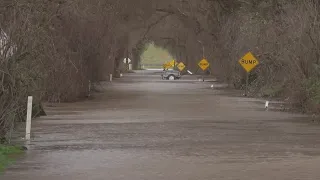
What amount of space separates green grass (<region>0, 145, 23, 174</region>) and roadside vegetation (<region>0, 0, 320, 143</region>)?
1.04 m

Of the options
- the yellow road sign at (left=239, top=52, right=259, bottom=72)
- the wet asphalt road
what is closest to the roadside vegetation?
the yellow road sign at (left=239, top=52, right=259, bottom=72)

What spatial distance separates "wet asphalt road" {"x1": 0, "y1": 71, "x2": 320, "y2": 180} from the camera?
14.3 meters

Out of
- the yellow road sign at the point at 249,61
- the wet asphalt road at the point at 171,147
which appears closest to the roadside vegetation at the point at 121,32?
the yellow road sign at the point at 249,61

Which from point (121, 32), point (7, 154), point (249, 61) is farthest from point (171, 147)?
point (121, 32)

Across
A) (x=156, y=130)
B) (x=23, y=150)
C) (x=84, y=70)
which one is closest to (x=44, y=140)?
(x=23, y=150)

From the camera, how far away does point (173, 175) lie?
13.9 m

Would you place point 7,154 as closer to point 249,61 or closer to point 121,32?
point 249,61

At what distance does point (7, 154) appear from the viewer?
17078 millimetres

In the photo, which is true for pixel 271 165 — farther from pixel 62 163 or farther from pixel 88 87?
pixel 88 87

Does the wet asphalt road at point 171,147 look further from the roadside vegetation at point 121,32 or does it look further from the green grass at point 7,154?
the roadside vegetation at point 121,32

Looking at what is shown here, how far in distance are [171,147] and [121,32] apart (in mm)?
60478

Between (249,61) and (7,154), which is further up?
(249,61)

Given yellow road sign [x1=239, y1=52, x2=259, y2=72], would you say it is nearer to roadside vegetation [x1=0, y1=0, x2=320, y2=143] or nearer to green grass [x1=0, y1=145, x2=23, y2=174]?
roadside vegetation [x1=0, y1=0, x2=320, y2=143]

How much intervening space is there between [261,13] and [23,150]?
105 ft
